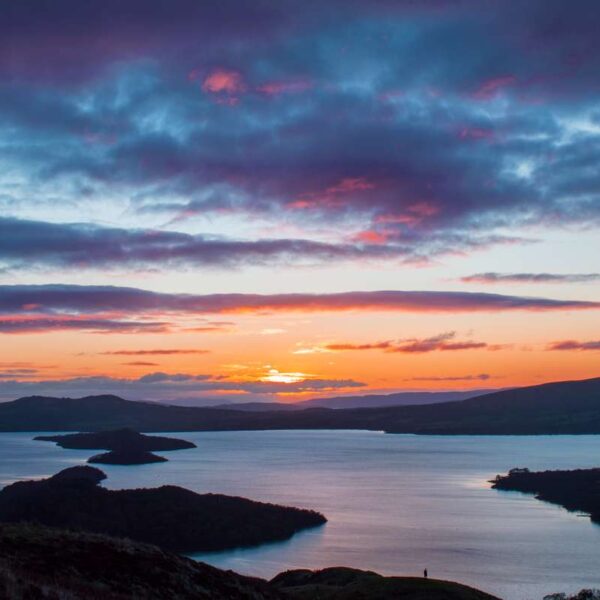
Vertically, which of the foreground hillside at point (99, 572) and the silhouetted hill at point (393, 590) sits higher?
the foreground hillside at point (99, 572)

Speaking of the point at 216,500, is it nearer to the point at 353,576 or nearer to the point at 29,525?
the point at 353,576

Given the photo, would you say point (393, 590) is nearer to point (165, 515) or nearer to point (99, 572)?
point (99, 572)

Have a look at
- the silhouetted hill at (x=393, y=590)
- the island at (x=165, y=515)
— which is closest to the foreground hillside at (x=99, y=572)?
the silhouetted hill at (x=393, y=590)

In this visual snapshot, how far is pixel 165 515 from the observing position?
153m

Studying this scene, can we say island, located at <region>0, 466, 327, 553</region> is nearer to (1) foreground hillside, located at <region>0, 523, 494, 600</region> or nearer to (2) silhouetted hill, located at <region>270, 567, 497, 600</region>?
(2) silhouetted hill, located at <region>270, 567, 497, 600</region>

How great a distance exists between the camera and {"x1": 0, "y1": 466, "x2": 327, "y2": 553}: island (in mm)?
146375

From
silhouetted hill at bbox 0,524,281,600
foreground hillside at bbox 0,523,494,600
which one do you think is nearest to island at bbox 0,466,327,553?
foreground hillside at bbox 0,523,494,600

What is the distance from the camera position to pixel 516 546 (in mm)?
130500

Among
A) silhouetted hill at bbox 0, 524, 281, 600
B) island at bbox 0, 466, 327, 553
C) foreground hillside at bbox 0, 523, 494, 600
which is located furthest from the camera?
island at bbox 0, 466, 327, 553

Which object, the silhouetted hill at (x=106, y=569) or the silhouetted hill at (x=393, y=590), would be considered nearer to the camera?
the silhouetted hill at (x=106, y=569)

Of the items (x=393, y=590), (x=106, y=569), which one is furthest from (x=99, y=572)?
(x=393, y=590)

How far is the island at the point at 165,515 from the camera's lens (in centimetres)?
14638

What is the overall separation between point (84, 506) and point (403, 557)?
6989 centimetres

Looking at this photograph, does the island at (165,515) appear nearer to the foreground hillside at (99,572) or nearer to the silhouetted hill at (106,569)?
the foreground hillside at (99,572)
